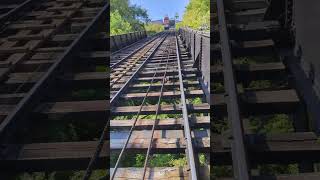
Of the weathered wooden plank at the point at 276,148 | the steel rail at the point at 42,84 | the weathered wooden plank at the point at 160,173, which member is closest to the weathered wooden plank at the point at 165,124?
the steel rail at the point at 42,84

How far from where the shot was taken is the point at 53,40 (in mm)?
5820

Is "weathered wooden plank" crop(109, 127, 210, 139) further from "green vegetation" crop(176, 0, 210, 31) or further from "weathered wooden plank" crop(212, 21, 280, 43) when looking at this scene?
"green vegetation" crop(176, 0, 210, 31)

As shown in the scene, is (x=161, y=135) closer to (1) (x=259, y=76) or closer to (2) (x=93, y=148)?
(1) (x=259, y=76)

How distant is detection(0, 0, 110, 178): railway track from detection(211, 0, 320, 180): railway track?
1174mm

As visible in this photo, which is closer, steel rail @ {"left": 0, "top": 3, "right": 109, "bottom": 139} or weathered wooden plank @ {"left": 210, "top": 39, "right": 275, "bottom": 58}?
steel rail @ {"left": 0, "top": 3, "right": 109, "bottom": 139}

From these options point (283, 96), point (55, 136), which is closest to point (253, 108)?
point (283, 96)

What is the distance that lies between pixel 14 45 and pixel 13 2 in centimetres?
267

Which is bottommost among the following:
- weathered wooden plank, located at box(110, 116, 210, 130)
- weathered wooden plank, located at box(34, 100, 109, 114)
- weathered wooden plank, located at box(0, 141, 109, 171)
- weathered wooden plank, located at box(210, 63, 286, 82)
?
weathered wooden plank, located at box(110, 116, 210, 130)

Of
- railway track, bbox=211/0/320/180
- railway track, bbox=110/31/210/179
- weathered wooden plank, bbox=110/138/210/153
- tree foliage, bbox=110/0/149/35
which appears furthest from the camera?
tree foliage, bbox=110/0/149/35

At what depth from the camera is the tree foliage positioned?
2519 inches

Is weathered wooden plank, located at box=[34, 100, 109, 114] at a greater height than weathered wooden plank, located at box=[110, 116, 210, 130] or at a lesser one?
greater

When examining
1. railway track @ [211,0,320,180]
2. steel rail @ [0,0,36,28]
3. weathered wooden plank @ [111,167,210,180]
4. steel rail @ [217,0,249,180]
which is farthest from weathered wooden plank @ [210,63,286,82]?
steel rail @ [0,0,36,28]

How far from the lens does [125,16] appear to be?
378 ft

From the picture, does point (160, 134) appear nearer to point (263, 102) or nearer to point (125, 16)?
point (263, 102)
